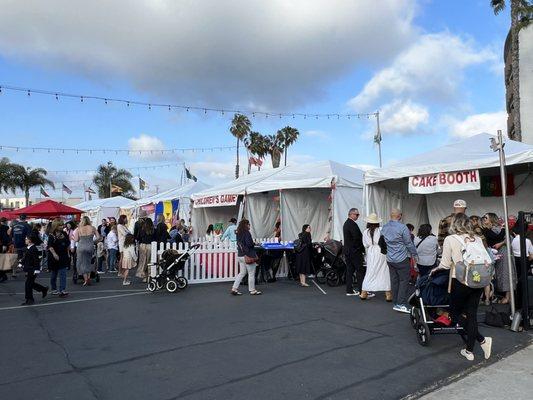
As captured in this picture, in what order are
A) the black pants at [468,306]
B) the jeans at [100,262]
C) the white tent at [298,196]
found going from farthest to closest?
1. the jeans at [100,262]
2. the white tent at [298,196]
3. the black pants at [468,306]

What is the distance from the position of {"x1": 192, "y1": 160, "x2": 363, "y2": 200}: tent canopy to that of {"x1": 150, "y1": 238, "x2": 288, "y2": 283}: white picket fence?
106 inches

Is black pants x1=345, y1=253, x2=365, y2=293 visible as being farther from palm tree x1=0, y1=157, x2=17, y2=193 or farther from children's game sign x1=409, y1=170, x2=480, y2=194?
palm tree x1=0, y1=157, x2=17, y2=193

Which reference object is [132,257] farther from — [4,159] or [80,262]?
[4,159]

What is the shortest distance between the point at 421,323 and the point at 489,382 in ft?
4.19

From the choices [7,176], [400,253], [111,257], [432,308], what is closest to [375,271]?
[400,253]

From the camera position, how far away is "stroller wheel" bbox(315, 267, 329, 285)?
1135 centimetres

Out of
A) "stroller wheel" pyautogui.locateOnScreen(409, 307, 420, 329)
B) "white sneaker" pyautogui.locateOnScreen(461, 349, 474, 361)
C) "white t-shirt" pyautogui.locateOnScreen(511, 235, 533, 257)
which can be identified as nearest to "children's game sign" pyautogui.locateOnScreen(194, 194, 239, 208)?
"white t-shirt" pyautogui.locateOnScreen(511, 235, 533, 257)

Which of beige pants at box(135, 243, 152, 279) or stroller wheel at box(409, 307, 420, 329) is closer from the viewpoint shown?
stroller wheel at box(409, 307, 420, 329)

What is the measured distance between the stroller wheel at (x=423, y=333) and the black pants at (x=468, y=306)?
1.49 feet

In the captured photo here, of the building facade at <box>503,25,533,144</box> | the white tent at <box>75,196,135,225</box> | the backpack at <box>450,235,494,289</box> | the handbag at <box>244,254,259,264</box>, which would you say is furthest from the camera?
the building facade at <box>503,25,533,144</box>

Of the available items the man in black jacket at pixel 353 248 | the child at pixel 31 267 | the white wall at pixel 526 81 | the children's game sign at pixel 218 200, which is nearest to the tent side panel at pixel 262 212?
the children's game sign at pixel 218 200

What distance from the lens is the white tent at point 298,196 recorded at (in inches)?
508

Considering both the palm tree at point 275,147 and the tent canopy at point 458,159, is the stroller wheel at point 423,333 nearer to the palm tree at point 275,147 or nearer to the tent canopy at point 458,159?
the tent canopy at point 458,159

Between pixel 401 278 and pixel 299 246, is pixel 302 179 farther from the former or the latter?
pixel 401 278
